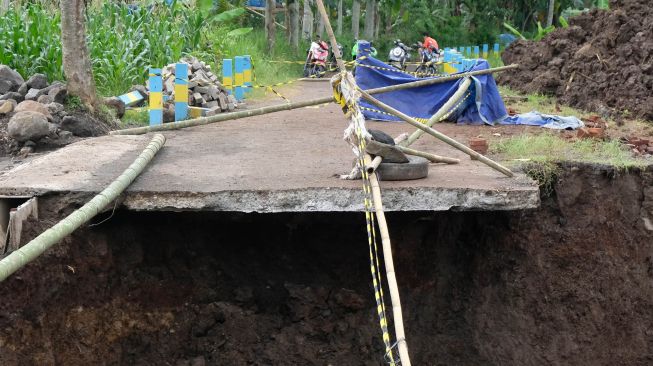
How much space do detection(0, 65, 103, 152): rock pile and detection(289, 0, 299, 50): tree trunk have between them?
14.0 meters

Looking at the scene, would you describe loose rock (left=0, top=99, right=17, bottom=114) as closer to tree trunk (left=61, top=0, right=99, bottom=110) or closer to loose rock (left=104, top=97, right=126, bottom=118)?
tree trunk (left=61, top=0, right=99, bottom=110)

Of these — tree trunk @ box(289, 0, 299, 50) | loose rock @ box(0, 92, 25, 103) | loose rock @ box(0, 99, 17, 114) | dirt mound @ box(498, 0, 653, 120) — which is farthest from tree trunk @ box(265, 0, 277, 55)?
loose rock @ box(0, 99, 17, 114)

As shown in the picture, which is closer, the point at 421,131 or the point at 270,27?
the point at 421,131

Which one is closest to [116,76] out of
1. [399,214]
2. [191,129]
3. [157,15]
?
[191,129]

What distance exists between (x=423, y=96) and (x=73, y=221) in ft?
22.2

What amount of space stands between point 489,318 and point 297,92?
28.9 ft

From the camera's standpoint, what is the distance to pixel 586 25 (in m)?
14.0

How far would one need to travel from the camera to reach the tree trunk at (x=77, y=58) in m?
8.52

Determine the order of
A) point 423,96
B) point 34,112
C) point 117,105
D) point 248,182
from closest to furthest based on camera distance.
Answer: point 248,182, point 34,112, point 117,105, point 423,96

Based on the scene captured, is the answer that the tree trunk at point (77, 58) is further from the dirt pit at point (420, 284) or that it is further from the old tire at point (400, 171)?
the old tire at point (400, 171)

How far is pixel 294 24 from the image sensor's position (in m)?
23.0

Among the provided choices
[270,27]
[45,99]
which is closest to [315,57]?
[270,27]

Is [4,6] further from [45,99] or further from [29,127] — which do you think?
[29,127]

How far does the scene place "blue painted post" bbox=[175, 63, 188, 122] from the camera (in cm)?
939
